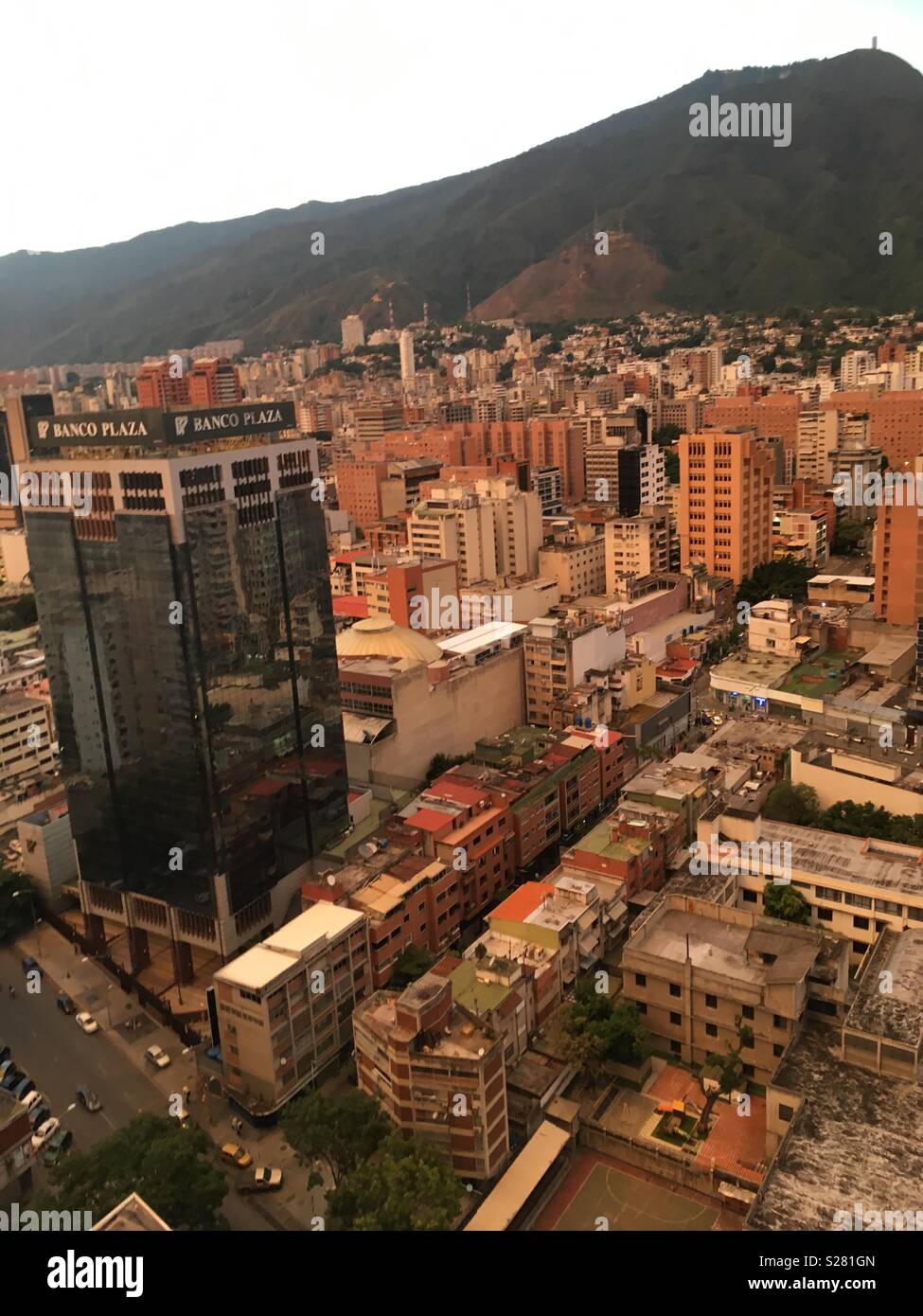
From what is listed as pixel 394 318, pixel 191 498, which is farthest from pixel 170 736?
pixel 394 318

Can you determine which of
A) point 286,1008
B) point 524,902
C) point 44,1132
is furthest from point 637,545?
point 44,1132

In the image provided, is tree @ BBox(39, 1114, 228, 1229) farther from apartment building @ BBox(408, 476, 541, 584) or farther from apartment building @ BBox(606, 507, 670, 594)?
apartment building @ BBox(606, 507, 670, 594)

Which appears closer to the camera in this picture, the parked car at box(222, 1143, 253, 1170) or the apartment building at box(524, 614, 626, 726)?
the parked car at box(222, 1143, 253, 1170)

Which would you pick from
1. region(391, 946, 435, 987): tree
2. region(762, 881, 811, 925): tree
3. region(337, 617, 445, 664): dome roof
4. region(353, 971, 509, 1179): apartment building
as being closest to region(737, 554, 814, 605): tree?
region(337, 617, 445, 664): dome roof

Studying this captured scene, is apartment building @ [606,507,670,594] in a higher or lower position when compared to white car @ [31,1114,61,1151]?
higher

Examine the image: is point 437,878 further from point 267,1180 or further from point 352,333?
point 352,333
